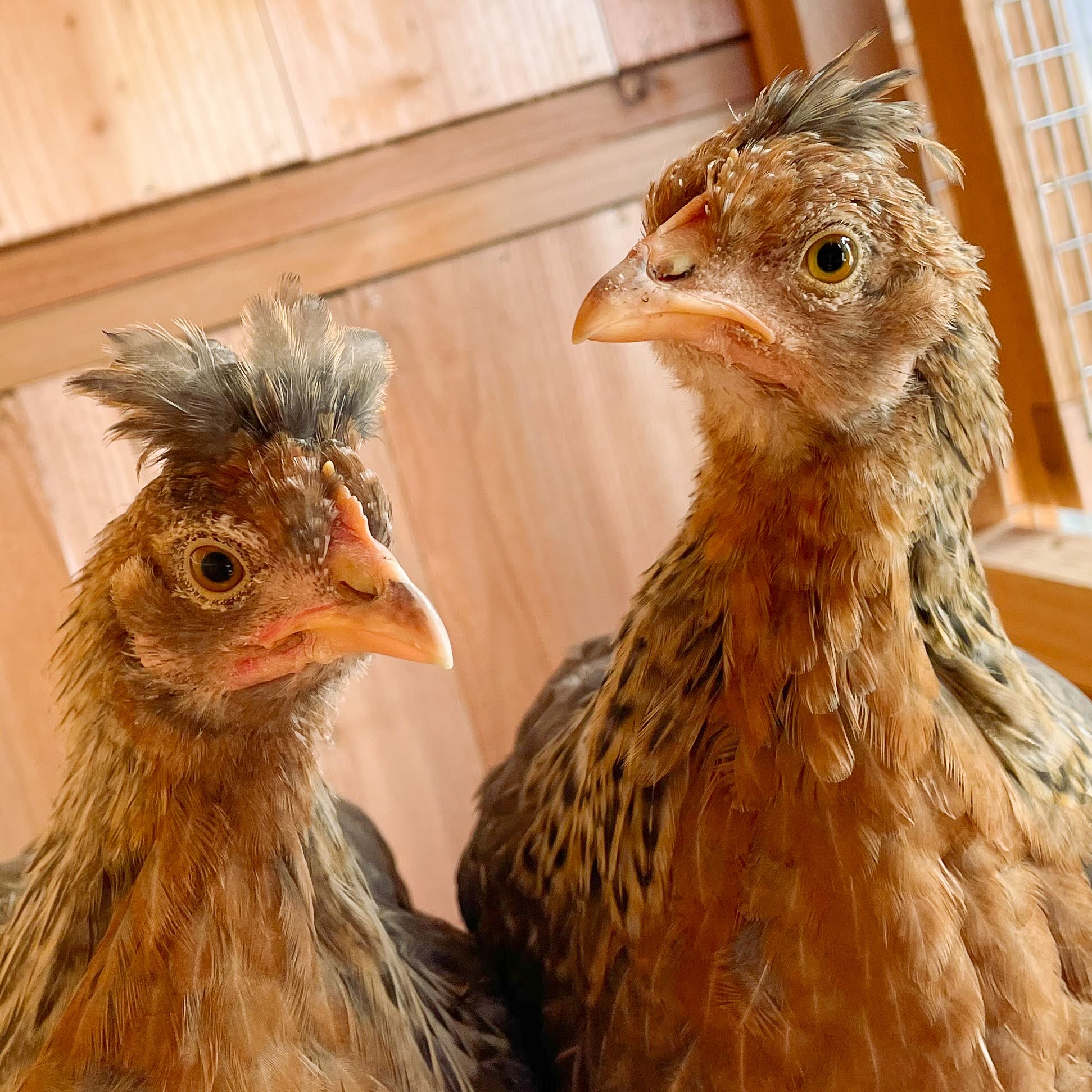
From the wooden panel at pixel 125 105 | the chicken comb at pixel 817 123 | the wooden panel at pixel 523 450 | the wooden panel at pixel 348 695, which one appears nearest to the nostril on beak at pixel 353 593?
the chicken comb at pixel 817 123

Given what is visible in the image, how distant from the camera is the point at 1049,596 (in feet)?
4.45

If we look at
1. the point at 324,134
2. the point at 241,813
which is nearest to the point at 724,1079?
the point at 241,813

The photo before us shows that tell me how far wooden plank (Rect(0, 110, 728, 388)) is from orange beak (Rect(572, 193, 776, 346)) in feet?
2.88

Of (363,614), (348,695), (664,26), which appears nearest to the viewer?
(363,614)

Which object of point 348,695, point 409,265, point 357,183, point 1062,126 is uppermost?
point 357,183

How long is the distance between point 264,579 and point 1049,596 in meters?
1.10

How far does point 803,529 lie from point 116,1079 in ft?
2.14

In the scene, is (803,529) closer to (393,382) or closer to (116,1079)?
(116,1079)

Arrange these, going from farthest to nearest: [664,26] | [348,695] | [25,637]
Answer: [664,26]
[25,637]
[348,695]


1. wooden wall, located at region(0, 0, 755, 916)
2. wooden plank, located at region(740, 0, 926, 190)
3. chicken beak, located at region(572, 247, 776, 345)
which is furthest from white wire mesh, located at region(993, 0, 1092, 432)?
chicken beak, located at region(572, 247, 776, 345)

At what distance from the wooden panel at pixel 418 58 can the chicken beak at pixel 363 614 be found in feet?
3.28

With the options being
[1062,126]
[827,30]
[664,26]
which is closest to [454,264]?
[664,26]

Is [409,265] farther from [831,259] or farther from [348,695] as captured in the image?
[831,259]

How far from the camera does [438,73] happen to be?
5.01ft
